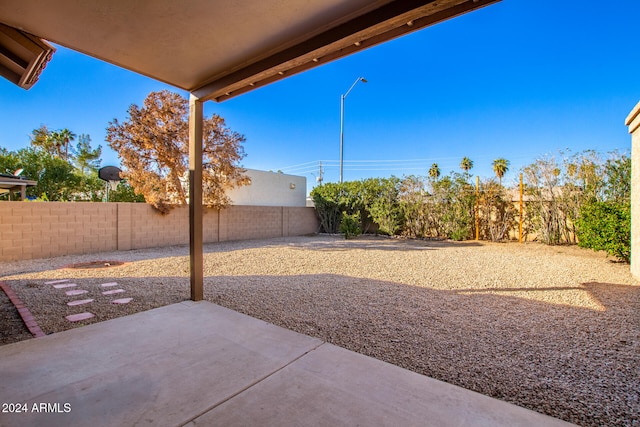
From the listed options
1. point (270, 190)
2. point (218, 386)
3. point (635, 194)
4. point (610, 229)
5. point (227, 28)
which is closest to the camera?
point (218, 386)

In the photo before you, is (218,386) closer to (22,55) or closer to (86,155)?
(22,55)

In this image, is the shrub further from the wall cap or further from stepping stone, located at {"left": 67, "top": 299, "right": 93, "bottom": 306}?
stepping stone, located at {"left": 67, "top": 299, "right": 93, "bottom": 306}

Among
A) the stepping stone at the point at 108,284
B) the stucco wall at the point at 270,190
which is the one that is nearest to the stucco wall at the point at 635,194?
the stepping stone at the point at 108,284

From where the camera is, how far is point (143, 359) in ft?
6.74

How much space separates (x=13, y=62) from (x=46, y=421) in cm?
367

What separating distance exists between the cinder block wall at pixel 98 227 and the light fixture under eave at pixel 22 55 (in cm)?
434

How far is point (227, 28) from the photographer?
2258 mm

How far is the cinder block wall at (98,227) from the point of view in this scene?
6.31 m

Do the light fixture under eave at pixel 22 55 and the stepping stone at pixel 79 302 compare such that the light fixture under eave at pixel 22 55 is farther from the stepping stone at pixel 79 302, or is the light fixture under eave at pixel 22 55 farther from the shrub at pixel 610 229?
the shrub at pixel 610 229

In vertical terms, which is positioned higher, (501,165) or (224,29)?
(501,165)

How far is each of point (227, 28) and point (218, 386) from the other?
2580 millimetres

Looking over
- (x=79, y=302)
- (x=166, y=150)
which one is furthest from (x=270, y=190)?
(x=79, y=302)

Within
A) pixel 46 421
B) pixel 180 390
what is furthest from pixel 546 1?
pixel 46 421

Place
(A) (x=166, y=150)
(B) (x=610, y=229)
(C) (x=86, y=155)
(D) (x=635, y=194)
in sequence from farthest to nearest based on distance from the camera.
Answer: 1. (C) (x=86, y=155)
2. (A) (x=166, y=150)
3. (B) (x=610, y=229)
4. (D) (x=635, y=194)
